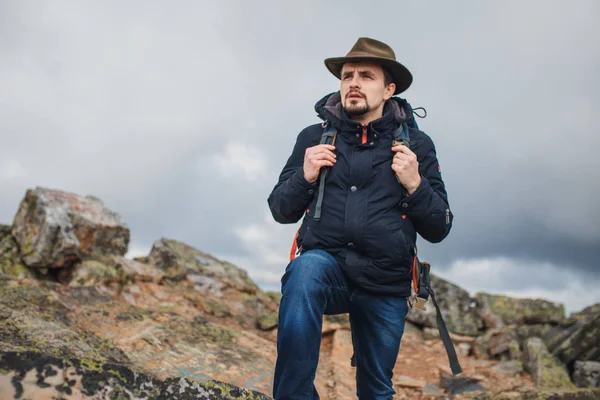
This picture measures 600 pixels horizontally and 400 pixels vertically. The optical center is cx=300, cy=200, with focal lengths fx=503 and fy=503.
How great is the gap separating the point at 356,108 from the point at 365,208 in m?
1.09

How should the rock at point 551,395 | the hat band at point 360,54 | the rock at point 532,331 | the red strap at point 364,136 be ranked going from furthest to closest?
the rock at point 532,331 < the rock at point 551,395 < the hat band at point 360,54 < the red strap at point 364,136

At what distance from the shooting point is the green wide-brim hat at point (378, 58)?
17.8ft

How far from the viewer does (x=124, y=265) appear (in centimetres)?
1352

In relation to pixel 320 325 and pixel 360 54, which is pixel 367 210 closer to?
pixel 320 325

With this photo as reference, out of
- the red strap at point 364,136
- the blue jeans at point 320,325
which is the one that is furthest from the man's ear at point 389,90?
the blue jeans at point 320,325

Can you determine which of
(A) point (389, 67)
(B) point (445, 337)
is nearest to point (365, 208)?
(A) point (389, 67)

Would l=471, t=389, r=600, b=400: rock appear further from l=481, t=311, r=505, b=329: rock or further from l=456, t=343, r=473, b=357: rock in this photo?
l=481, t=311, r=505, b=329: rock

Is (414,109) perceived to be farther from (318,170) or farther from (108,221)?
(108,221)

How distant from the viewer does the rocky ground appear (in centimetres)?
819

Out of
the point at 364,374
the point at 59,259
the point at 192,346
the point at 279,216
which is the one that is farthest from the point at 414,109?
the point at 59,259

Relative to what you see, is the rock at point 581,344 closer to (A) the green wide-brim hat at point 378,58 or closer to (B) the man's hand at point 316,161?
(A) the green wide-brim hat at point 378,58

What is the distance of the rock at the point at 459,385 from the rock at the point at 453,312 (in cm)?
389

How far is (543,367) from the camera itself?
11.6 metres

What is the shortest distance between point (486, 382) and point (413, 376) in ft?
5.24
